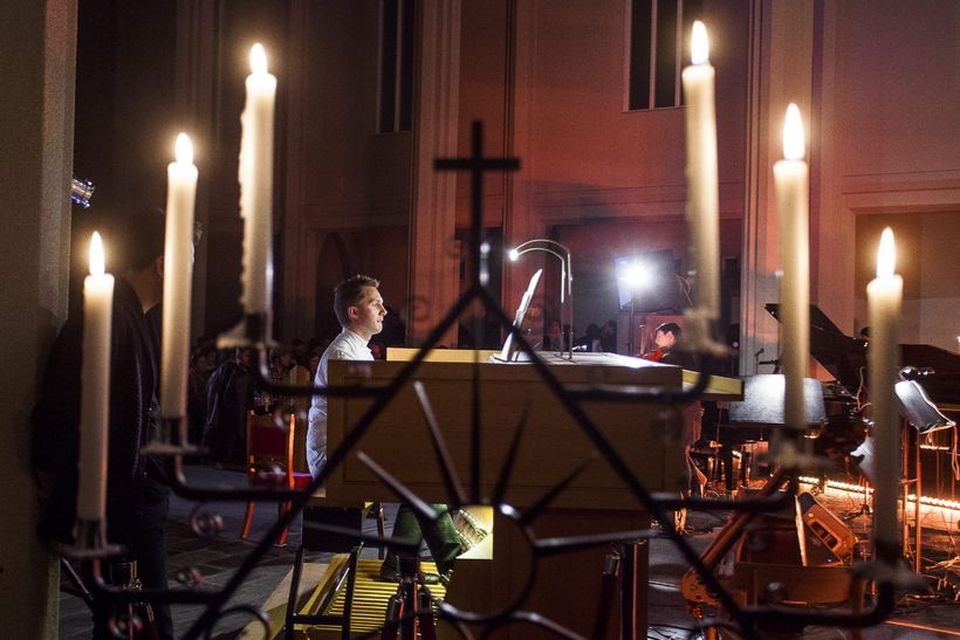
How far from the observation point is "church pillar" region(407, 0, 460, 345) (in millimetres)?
12031

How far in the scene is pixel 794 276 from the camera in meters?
0.93

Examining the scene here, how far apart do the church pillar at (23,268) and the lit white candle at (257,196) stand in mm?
1444

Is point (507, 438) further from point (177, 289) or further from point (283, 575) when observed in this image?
point (283, 575)

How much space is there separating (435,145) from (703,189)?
38.2 feet

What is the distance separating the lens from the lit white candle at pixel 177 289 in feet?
3.13

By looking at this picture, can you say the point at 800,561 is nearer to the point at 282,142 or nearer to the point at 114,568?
the point at 114,568

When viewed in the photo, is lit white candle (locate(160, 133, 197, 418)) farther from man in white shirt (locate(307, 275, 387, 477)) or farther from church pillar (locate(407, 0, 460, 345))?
church pillar (locate(407, 0, 460, 345))

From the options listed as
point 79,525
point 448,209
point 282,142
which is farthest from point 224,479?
point 79,525

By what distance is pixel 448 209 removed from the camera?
12.2 meters

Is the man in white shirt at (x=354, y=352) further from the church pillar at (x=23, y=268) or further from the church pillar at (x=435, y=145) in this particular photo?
the church pillar at (x=435, y=145)

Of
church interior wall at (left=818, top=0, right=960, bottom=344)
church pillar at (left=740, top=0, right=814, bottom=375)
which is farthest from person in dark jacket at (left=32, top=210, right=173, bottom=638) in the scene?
church interior wall at (left=818, top=0, right=960, bottom=344)

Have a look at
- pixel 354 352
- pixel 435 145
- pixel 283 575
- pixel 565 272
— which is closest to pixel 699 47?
pixel 565 272

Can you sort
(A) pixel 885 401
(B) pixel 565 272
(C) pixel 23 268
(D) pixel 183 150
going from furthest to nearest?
(B) pixel 565 272 < (C) pixel 23 268 < (D) pixel 183 150 < (A) pixel 885 401

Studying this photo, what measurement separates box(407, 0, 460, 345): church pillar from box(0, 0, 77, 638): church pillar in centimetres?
982
